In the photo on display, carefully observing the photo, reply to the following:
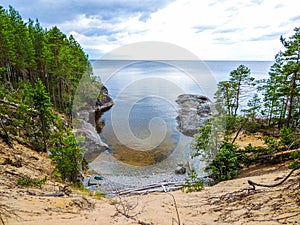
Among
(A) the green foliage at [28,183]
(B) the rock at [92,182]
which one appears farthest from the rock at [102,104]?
(A) the green foliage at [28,183]

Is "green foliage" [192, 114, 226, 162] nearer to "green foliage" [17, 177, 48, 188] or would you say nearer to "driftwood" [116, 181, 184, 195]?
"driftwood" [116, 181, 184, 195]

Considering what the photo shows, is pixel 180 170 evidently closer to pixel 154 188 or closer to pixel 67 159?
pixel 154 188

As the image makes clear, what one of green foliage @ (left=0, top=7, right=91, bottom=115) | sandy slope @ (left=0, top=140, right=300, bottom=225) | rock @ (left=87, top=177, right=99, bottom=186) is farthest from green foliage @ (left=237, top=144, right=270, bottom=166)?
green foliage @ (left=0, top=7, right=91, bottom=115)

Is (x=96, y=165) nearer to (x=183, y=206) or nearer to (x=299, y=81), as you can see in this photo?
(x=183, y=206)

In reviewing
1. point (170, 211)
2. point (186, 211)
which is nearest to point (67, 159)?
point (170, 211)

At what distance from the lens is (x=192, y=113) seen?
127 ft

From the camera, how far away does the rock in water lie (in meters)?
31.8

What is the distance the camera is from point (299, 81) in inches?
639

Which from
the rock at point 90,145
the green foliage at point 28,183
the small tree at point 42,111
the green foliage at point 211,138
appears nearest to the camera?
the green foliage at point 28,183

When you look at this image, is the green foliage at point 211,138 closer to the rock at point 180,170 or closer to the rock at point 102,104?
the rock at point 180,170

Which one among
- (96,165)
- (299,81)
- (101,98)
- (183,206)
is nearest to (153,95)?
(101,98)

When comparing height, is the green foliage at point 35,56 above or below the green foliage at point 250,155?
above

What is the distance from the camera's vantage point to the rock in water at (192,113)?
104ft

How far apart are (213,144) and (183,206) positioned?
8.22 m
